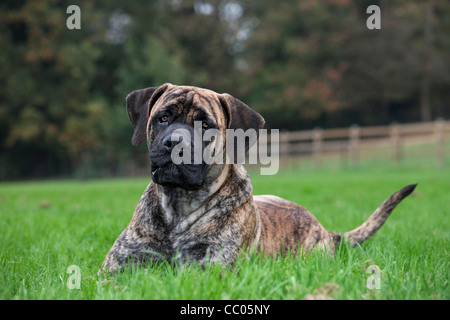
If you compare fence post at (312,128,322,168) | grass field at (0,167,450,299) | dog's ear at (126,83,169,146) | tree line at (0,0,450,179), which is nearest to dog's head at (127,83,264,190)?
dog's ear at (126,83,169,146)

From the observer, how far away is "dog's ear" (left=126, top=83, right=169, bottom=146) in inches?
150

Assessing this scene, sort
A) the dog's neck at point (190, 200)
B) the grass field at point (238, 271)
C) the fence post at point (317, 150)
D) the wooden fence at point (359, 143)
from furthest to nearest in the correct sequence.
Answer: the fence post at point (317, 150) → the wooden fence at point (359, 143) → the dog's neck at point (190, 200) → the grass field at point (238, 271)

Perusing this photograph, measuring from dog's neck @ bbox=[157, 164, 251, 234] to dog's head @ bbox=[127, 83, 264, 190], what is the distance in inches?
4.8

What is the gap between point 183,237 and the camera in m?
3.40

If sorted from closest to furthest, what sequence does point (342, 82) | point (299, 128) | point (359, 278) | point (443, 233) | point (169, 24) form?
point (359, 278) → point (443, 233) → point (169, 24) → point (342, 82) → point (299, 128)

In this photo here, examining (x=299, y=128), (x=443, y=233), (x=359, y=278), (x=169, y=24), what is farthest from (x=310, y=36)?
(x=359, y=278)

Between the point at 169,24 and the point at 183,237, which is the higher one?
the point at 169,24

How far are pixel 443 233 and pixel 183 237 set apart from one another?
3.80 metres

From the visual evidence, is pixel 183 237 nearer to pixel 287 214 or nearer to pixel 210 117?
pixel 210 117

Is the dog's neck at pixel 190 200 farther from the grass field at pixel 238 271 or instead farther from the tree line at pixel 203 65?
the tree line at pixel 203 65

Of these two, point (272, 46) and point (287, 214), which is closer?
point (287, 214)

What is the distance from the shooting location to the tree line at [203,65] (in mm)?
31797

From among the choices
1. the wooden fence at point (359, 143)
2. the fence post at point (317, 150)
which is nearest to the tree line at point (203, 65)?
the wooden fence at point (359, 143)

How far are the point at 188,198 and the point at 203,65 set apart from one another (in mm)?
37893
